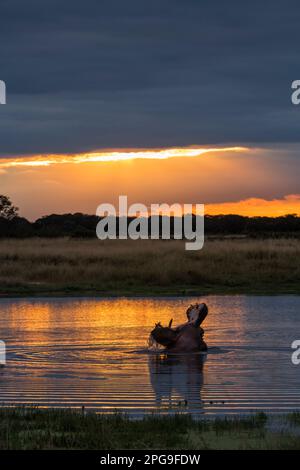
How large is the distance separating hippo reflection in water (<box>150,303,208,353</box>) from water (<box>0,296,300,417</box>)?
0.29m

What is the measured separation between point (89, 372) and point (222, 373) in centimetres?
198

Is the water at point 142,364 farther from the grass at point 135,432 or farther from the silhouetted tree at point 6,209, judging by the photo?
the silhouetted tree at point 6,209

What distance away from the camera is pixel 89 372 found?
15773mm

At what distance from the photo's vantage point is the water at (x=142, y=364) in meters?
13.2

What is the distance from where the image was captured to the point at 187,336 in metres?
18.4

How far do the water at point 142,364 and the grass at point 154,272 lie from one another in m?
8.51

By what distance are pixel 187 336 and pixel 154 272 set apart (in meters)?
21.0

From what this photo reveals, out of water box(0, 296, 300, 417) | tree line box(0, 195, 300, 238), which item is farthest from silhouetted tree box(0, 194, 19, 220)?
water box(0, 296, 300, 417)

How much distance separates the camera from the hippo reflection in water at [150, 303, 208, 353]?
18188 millimetres

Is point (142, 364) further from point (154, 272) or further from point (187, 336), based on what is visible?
point (154, 272)

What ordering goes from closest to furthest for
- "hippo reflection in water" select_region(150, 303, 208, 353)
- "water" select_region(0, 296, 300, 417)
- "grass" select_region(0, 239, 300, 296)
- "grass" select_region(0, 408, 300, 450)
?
"grass" select_region(0, 408, 300, 450)
"water" select_region(0, 296, 300, 417)
"hippo reflection in water" select_region(150, 303, 208, 353)
"grass" select_region(0, 239, 300, 296)

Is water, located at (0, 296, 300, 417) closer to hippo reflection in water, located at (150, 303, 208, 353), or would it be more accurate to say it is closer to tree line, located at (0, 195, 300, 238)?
hippo reflection in water, located at (150, 303, 208, 353)

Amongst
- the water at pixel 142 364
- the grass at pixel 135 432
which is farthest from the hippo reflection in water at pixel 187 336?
the grass at pixel 135 432

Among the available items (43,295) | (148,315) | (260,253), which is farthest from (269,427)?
(260,253)
